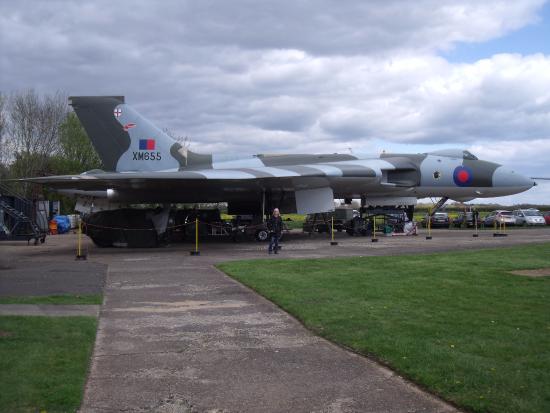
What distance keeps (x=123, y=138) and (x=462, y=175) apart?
1324 cm

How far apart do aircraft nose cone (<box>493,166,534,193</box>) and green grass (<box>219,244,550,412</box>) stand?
1077 cm

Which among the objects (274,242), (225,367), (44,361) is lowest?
(225,367)

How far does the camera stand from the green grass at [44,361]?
4.08 metres

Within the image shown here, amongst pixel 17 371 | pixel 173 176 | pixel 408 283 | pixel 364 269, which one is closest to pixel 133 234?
pixel 173 176

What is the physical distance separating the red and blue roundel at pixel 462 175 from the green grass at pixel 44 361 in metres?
18.5

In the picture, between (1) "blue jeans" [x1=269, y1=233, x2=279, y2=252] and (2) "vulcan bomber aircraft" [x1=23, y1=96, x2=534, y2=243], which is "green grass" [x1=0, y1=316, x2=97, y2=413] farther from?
(2) "vulcan bomber aircraft" [x1=23, y1=96, x2=534, y2=243]

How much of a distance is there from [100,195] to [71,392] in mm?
18089

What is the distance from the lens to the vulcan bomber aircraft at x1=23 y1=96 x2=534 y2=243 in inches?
761

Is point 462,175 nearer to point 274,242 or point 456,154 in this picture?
point 456,154

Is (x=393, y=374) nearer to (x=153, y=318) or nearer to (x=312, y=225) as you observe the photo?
(x=153, y=318)

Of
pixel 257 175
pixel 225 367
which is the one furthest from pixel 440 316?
pixel 257 175

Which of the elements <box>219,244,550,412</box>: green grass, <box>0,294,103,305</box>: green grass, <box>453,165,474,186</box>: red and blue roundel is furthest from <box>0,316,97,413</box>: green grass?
<box>453,165,474,186</box>: red and blue roundel

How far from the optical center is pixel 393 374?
4.80m

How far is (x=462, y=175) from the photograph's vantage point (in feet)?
73.9
